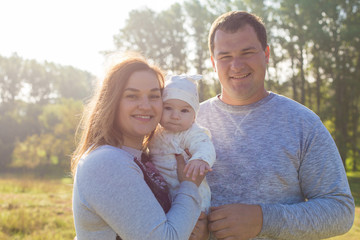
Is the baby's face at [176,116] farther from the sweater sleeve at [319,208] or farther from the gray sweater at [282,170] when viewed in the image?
the sweater sleeve at [319,208]

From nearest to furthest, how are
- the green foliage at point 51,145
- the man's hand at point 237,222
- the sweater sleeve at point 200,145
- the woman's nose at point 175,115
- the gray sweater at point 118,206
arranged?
the gray sweater at point 118,206 < the man's hand at point 237,222 < the sweater sleeve at point 200,145 < the woman's nose at point 175,115 < the green foliage at point 51,145

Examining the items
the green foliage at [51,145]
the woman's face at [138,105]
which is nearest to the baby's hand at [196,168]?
the woman's face at [138,105]

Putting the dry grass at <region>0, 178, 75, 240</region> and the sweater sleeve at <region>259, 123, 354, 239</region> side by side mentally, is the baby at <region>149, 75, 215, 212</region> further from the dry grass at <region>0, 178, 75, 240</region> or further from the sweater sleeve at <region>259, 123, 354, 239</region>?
the dry grass at <region>0, 178, 75, 240</region>

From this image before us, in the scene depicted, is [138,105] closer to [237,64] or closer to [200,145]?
[200,145]

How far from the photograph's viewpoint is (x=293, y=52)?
21000mm

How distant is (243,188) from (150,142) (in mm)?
921

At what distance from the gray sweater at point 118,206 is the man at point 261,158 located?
593 mm

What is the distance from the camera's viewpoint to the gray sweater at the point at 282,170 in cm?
232

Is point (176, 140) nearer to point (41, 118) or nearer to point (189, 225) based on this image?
point (189, 225)

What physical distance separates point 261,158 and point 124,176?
1.27m

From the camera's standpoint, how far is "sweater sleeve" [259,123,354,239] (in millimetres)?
2295

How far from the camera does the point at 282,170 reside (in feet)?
8.27

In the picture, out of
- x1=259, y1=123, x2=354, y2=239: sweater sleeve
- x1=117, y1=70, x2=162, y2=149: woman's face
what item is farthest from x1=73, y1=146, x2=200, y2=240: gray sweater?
x1=259, y1=123, x2=354, y2=239: sweater sleeve

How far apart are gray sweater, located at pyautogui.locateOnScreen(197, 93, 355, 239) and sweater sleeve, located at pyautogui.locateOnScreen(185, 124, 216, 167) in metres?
0.23
